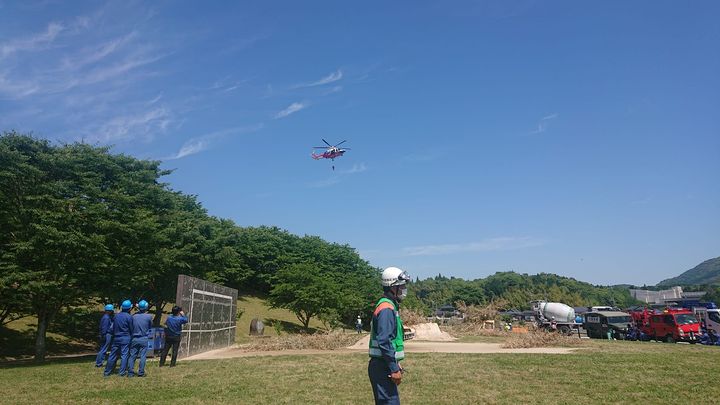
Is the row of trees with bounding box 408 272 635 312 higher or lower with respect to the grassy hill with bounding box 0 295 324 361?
higher

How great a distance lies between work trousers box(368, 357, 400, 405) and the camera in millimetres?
5340

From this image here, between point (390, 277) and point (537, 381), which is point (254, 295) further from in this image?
point (390, 277)

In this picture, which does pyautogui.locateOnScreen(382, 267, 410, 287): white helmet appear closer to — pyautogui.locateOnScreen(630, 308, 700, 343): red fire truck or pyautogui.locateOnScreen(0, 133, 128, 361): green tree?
pyautogui.locateOnScreen(0, 133, 128, 361): green tree

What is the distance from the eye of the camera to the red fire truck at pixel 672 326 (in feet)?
85.5

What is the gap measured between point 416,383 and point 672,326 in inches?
894

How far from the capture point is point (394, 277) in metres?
5.83

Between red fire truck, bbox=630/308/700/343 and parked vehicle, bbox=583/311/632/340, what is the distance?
9.76 feet

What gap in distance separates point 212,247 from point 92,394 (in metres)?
22.5

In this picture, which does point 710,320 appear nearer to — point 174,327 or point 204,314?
point 204,314

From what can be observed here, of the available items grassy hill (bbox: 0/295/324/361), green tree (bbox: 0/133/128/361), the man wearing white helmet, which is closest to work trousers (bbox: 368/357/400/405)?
the man wearing white helmet

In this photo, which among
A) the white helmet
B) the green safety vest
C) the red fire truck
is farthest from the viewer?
the red fire truck

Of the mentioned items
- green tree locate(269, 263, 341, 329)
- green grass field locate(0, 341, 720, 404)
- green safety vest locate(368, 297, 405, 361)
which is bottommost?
green grass field locate(0, 341, 720, 404)

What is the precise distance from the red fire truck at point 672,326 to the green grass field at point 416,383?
515 inches

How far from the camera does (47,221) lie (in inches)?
639
